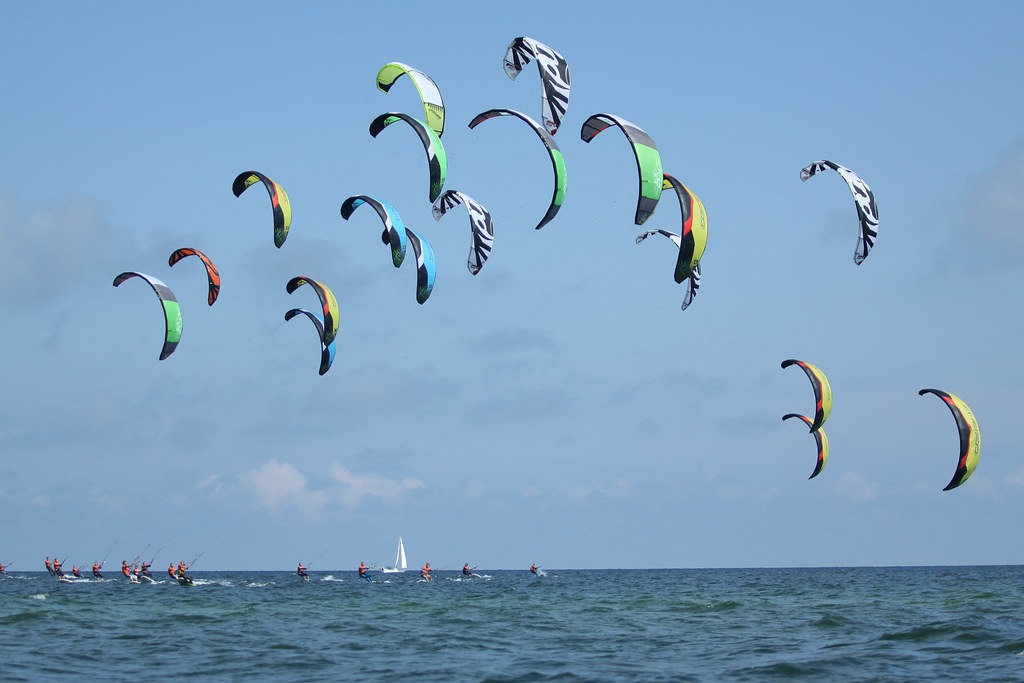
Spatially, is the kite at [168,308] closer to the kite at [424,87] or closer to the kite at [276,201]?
the kite at [276,201]

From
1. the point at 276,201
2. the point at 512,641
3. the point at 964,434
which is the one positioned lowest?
the point at 512,641

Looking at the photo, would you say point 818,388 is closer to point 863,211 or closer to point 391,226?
point 863,211

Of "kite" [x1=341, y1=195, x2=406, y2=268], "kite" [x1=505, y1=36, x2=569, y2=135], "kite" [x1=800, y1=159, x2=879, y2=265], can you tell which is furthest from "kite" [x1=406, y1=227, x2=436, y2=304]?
"kite" [x1=800, y1=159, x2=879, y2=265]

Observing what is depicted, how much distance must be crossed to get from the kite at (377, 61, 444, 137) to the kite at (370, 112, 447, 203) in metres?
0.29

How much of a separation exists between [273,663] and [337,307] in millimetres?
11385

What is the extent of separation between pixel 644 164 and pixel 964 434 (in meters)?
11.3

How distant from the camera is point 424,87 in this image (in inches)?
982

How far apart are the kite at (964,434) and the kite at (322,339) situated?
14.2 metres

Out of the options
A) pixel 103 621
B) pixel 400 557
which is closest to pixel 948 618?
pixel 103 621

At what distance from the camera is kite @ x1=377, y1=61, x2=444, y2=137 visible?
81.6 feet

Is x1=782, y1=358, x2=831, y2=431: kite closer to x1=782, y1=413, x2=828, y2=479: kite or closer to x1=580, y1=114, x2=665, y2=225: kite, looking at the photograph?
x1=782, y1=413, x2=828, y2=479: kite

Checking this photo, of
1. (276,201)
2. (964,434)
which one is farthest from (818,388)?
(276,201)

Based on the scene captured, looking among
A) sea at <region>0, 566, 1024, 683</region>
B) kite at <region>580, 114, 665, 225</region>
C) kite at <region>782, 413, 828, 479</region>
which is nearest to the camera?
sea at <region>0, 566, 1024, 683</region>

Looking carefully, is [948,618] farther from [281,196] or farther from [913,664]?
[281,196]
